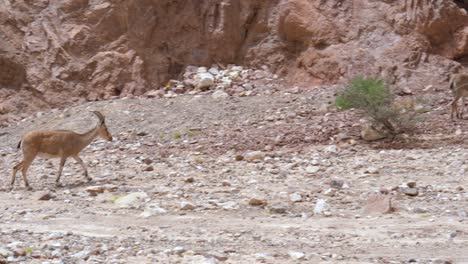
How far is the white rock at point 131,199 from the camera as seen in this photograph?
9711 mm

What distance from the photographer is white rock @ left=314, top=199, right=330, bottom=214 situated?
8.96 meters

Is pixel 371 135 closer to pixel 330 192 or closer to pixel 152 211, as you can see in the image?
pixel 330 192

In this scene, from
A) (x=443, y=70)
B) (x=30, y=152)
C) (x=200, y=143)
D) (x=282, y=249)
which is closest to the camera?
(x=282, y=249)

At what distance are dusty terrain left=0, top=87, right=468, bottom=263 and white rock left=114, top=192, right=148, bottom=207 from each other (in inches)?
2.4

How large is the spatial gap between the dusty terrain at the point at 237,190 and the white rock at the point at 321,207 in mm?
52

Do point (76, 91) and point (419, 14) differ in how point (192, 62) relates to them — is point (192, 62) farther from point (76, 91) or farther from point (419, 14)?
point (419, 14)

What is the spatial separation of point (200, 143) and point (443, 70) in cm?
612

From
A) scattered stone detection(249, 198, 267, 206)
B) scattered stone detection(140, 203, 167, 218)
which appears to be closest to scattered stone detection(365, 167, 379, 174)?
scattered stone detection(249, 198, 267, 206)

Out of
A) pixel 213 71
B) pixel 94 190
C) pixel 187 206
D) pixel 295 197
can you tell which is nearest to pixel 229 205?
pixel 187 206

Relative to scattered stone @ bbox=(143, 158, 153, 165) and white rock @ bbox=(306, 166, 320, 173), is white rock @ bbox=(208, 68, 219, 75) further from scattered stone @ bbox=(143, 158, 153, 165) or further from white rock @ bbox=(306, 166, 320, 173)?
white rock @ bbox=(306, 166, 320, 173)

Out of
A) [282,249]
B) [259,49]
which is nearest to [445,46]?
[259,49]

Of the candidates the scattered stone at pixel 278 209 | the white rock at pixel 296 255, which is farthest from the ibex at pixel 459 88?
the white rock at pixel 296 255

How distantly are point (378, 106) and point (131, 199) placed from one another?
5.24m

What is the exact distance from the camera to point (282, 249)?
7.38 meters
